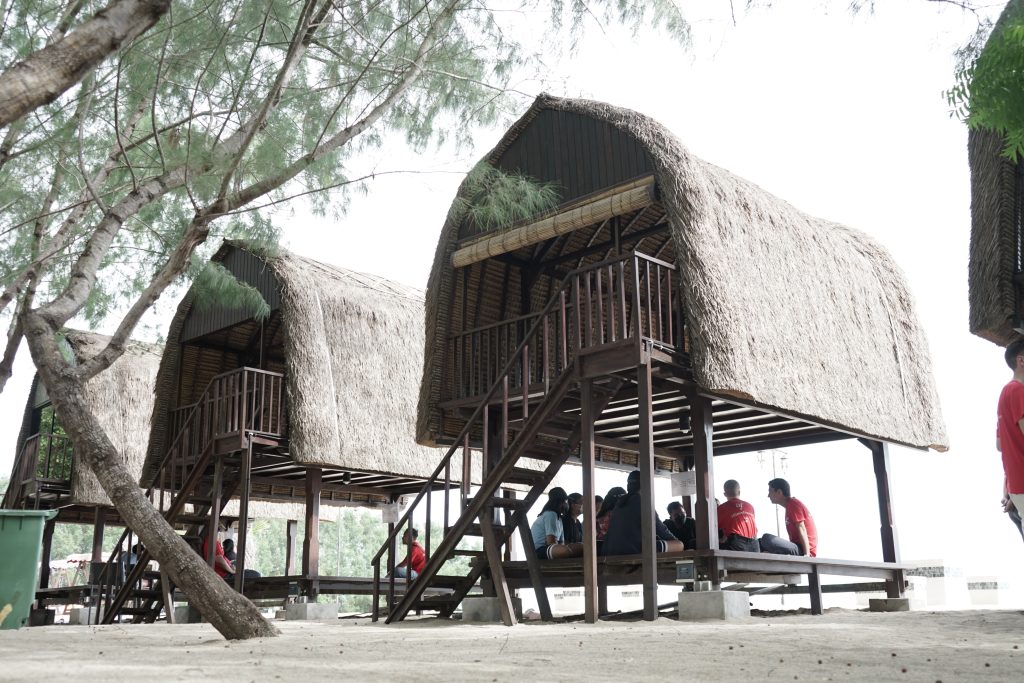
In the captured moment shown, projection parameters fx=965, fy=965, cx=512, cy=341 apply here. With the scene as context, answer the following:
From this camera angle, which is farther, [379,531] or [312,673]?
[379,531]

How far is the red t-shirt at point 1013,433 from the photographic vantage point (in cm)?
534

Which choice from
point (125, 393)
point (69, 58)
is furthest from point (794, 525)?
point (125, 393)

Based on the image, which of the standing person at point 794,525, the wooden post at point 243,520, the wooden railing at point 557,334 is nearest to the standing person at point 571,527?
the wooden railing at point 557,334

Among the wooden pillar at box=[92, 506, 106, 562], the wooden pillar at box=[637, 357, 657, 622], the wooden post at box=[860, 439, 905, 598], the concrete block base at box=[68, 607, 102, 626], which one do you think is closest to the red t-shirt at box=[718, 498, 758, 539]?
the wooden pillar at box=[637, 357, 657, 622]

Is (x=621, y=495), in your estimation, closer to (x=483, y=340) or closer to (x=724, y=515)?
(x=724, y=515)

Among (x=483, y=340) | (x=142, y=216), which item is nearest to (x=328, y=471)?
(x=483, y=340)

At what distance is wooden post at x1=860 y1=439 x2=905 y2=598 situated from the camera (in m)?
10.4

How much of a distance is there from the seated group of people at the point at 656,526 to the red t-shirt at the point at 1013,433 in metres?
3.03

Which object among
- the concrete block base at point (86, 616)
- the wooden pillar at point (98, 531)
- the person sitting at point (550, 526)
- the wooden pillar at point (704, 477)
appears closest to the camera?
the wooden pillar at point (704, 477)

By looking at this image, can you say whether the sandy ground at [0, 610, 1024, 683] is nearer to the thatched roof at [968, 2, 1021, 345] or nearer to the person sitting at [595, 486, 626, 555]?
the person sitting at [595, 486, 626, 555]

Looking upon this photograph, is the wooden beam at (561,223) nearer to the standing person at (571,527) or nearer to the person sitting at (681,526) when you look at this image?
the standing person at (571,527)

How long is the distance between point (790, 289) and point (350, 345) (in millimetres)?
6662

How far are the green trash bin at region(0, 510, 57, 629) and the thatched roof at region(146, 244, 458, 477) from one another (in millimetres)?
3569

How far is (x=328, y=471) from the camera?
14.9m
